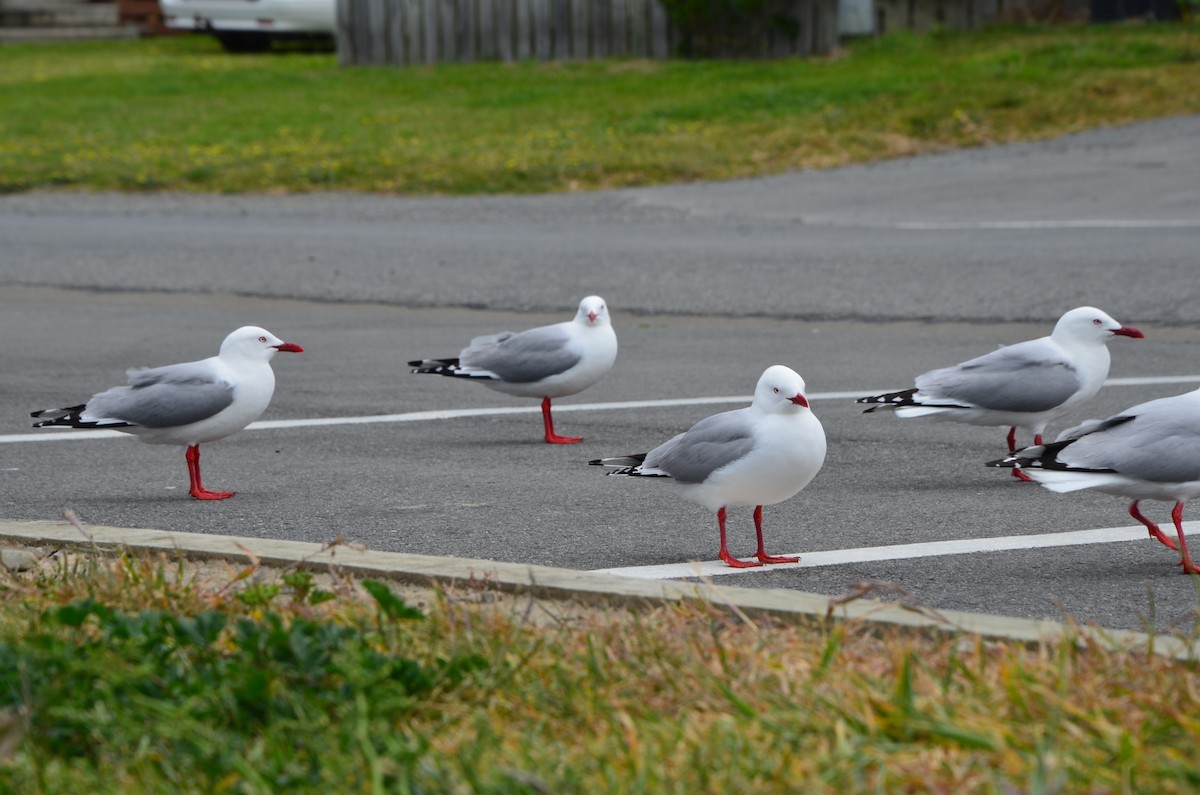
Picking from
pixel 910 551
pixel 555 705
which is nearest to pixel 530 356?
pixel 910 551

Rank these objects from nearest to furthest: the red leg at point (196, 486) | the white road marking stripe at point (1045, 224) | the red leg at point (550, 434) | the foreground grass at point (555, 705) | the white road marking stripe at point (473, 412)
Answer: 1. the foreground grass at point (555, 705)
2. the red leg at point (196, 486)
3. the red leg at point (550, 434)
4. the white road marking stripe at point (473, 412)
5. the white road marking stripe at point (1045, 224)

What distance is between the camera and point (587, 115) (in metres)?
21.7

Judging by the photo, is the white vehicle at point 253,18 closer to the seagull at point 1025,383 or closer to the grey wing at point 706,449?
the seagull at point 1025,383

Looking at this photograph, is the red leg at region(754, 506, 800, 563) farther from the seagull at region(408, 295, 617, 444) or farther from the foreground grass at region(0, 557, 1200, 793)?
the seagull at region(408, 295, 617, 444)

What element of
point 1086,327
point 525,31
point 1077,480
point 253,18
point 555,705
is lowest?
point 555,705

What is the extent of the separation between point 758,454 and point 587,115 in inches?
644

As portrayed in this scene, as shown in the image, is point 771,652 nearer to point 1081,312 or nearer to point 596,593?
point 596,593

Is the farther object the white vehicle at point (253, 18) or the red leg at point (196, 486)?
the white vehicle at point (253, 18)

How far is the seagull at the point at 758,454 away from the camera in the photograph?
5.81m

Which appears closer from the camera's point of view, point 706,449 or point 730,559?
point 730,559

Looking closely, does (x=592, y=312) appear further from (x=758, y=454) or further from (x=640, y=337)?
(x=758, y=454)

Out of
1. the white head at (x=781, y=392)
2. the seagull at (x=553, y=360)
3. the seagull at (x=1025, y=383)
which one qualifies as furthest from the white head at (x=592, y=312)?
the white head at (x=781, y=392)

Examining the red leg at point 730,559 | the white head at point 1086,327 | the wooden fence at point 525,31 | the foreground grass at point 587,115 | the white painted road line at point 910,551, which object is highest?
the wooden fence at point 525,31

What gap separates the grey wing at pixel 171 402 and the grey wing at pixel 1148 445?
3736mm
